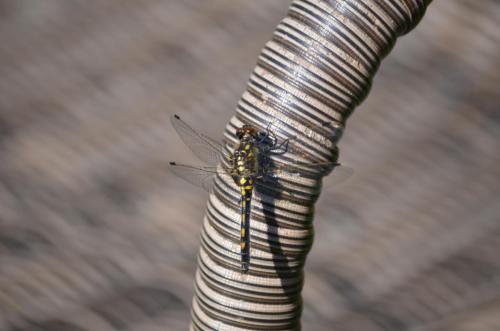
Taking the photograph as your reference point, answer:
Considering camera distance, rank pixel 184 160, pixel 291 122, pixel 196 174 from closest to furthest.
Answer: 1. pixel 291 122
2. pixel 196 174
3. pixel 184 160

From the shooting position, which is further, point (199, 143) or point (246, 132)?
point (199, 143)

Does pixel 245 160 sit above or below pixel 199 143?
below

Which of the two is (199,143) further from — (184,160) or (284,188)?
(184,160)

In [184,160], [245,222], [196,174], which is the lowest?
[245,222]

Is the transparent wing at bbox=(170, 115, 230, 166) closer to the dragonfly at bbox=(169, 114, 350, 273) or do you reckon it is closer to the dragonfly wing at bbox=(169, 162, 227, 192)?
the dragonfly wing at bbox=(169, 162, 227, 192)

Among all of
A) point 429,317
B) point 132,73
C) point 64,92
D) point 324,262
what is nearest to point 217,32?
point 132,73

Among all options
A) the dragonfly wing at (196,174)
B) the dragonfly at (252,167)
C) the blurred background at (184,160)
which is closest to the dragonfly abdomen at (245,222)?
the dragonfly at (252,167)

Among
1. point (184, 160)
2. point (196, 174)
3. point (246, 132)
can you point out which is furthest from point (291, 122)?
point (184, 160)
